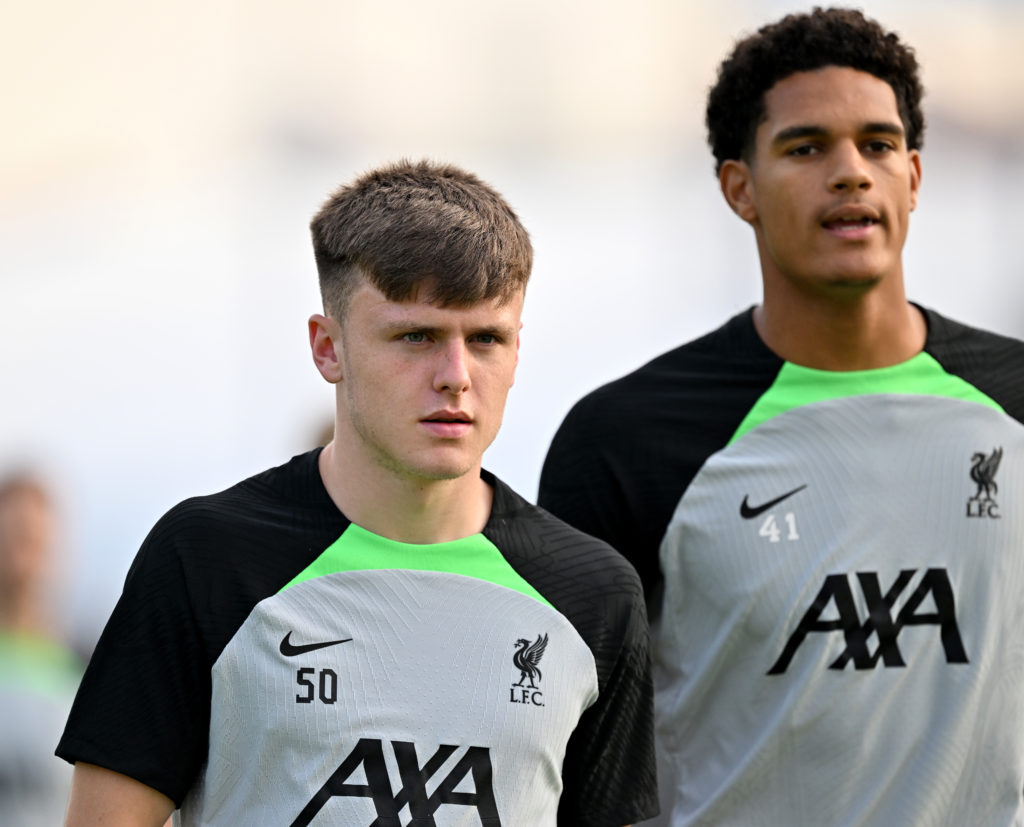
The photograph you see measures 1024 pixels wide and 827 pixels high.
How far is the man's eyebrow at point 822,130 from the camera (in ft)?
11.7

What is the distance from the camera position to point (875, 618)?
10.8 feet

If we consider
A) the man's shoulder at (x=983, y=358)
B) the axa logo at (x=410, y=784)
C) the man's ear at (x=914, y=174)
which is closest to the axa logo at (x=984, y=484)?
the man's shoulder at (x=983, y=358)

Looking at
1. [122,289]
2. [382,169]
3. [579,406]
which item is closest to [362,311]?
[382,169]

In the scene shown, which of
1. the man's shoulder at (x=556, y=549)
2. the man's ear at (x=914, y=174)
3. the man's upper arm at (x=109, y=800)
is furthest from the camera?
the man's ear at (x=914, y=174)

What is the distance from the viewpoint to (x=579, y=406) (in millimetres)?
3676

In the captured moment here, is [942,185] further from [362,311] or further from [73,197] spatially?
[362,311]

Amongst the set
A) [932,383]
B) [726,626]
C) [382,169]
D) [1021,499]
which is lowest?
[726,626]

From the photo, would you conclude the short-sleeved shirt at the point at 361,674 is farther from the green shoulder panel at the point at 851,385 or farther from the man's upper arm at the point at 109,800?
the green shoulder panel at the point at 851,385

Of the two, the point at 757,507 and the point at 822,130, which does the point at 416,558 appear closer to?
the point at 757,507

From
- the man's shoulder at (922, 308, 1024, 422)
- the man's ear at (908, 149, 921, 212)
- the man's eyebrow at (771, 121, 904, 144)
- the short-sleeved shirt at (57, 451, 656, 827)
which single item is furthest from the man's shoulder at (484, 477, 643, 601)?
the man's ear at (908, 149, 921, 212)

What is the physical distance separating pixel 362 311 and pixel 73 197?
156 inches

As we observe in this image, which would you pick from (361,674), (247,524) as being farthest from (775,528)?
(247,524)

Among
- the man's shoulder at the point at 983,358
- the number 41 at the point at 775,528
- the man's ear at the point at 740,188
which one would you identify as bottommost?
the number 41 at the point at 775,528

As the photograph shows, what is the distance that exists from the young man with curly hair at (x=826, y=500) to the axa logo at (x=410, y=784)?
0.83 metres
